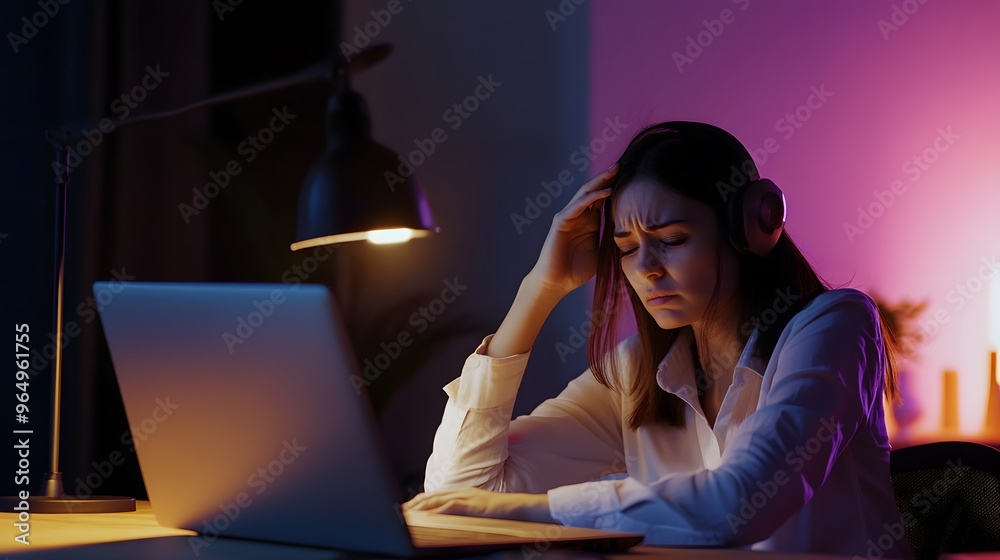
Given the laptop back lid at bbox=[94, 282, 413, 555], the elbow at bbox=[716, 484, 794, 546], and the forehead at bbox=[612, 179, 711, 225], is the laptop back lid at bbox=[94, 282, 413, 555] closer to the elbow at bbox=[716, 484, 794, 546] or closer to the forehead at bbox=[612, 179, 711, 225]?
the elbow at bbox=[716, 484, 794, 546]

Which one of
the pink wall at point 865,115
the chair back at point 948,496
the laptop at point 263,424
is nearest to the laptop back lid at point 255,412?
the laptop at point 263,424

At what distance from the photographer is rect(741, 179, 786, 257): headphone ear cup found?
119cm

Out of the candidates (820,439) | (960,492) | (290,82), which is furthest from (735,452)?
(290,82)

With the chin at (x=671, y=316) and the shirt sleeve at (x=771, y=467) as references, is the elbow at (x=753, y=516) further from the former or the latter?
the chin at (x=671, y=316)

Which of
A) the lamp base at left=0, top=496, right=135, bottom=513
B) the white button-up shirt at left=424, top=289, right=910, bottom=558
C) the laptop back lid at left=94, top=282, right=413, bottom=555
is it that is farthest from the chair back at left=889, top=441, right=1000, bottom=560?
the lamp base at left=0, top=496, right=135, bottom=513

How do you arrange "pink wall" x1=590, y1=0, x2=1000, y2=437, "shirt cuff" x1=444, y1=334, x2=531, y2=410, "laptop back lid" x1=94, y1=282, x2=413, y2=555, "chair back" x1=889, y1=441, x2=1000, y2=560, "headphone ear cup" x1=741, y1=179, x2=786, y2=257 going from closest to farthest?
1. "laptop back lid" x1=94, y1=282, x2=413, y2=555
2. "chair back" x1=889, y1=441, x2=1000, y2=560
3. "headphone ear cup" x1=741, y1=179, x2=786, y2=257
4. "shirt cuff" x1=444, y1=334, x2=531, y2=410
5. "pink wall" x1=590, y1=0, x2=1000, y2=437

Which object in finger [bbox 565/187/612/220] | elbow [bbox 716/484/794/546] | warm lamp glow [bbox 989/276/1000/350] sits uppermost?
finger [bbox 565/187/612/220]

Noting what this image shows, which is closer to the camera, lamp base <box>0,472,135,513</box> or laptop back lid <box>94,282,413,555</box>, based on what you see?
laptop back lid <box>94,282,413,555</box>

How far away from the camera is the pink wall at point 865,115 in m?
2.79

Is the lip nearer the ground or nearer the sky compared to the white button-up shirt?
nearer the sky

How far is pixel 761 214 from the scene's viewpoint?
47.4 inches

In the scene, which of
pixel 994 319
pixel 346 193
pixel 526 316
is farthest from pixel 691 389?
pixel 994 319

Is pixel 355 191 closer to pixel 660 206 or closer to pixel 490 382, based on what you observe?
pixel 490 382

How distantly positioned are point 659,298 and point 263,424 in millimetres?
707
